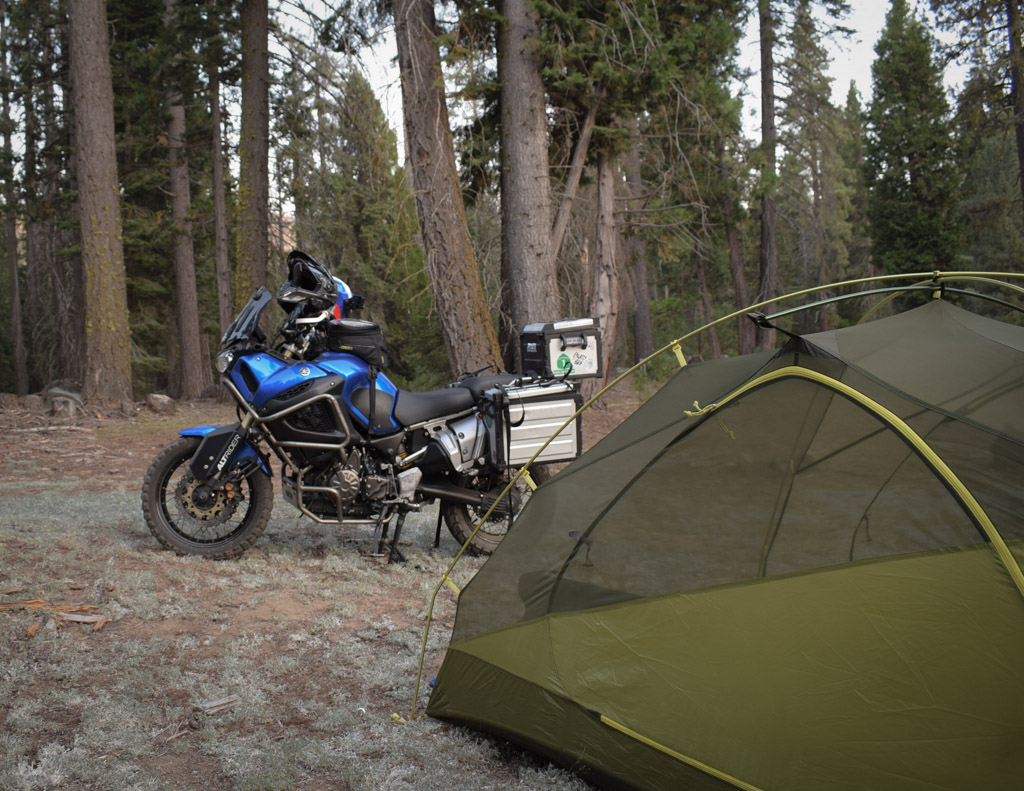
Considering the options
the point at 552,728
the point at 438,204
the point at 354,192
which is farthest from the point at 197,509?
the point at 354,192

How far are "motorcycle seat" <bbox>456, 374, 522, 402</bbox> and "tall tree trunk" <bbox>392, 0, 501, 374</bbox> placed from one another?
3013mm

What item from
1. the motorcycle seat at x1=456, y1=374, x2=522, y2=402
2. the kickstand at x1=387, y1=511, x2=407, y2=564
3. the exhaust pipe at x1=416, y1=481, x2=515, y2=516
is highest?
the motorcycle seat at x1=456, y1=374, x2=522, y2=402

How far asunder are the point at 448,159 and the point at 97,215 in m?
5.92

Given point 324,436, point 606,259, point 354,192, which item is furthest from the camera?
point 354,192

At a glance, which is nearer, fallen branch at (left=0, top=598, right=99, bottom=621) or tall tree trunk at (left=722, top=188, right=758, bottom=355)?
fallen branch at (left=0, top=598, right=99, bottom=621)

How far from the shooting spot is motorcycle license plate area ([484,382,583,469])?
4938 mm

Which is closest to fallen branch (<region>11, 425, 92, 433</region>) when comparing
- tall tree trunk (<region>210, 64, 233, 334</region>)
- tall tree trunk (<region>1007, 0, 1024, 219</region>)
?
tall tree trunk (<region>210, 64, 233, 334</region>)

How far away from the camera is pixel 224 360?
4.60 m

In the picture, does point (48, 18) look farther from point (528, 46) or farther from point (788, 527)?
point (788, 527)

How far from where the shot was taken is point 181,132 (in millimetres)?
17500

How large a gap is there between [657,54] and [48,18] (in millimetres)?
13996

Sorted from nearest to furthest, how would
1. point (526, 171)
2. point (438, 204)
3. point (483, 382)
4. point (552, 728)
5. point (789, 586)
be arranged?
point (789, 586), point (552, 728), point (483, 382), point (438, 204), point (526, 171)

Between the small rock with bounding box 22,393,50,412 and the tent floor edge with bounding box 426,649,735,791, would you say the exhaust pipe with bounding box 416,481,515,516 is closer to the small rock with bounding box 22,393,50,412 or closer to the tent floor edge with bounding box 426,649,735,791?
the tent floor edge with bounding box 426,649,735,791

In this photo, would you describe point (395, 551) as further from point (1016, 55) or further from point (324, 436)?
point (1016, 55)
